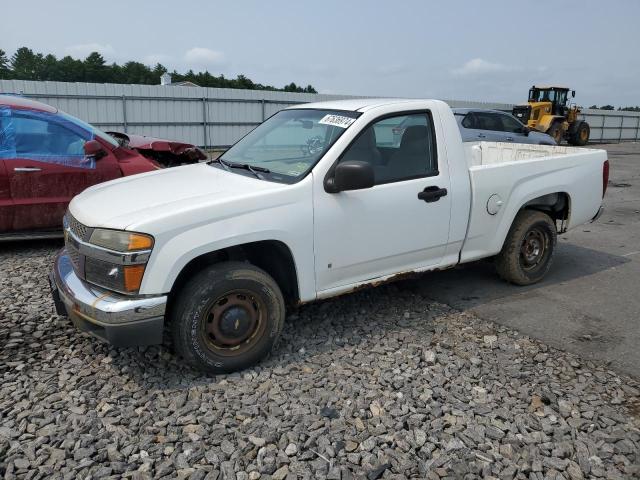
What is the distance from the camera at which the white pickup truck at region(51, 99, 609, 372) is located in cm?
309

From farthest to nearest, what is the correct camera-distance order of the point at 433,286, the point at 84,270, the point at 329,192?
the point at 433,286
the point at 329,192
the point at 84,270

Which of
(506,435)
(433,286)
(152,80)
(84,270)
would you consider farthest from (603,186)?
(152,80)

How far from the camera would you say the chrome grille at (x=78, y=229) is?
3253 mm

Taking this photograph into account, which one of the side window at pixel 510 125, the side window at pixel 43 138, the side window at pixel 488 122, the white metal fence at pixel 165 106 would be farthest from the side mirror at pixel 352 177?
the white metal fence at pixel 165 106

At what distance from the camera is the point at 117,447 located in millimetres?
2729

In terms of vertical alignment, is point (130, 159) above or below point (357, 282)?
above

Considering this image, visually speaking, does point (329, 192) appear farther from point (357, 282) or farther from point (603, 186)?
point (603, 186)

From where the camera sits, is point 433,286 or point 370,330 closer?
point 370,330

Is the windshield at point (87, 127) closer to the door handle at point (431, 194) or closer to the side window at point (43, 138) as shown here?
the side window at point (43, 138)

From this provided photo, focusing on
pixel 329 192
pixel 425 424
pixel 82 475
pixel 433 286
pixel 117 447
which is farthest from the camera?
pixel 433 286

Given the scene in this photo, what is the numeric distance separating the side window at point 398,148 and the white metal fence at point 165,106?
15.4 m

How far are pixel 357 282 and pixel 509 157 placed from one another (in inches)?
127

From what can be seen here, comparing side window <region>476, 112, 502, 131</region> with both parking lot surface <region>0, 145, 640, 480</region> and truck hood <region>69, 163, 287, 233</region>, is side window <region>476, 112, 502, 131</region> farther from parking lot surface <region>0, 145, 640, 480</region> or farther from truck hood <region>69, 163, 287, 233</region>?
truck hood <region>69, 163, 287, 233</region>

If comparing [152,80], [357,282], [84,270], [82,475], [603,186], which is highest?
[152,80]
